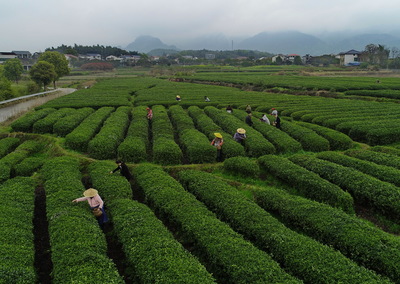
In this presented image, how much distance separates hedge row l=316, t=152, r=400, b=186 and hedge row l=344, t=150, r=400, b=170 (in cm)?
135

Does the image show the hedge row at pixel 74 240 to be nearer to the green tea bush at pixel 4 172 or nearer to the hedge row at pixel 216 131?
the green tea bush at pixel 4 172

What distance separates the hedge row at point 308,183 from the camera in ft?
45.1

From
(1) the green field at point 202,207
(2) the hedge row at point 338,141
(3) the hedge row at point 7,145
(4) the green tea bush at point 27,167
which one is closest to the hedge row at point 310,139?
(1) the green field at point 202,207

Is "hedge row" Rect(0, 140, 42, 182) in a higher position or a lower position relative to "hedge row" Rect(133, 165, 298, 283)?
higher

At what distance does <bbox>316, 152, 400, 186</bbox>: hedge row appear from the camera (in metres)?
15.5

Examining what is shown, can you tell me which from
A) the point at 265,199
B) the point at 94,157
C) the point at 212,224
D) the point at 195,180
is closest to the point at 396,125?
the point at 265,199

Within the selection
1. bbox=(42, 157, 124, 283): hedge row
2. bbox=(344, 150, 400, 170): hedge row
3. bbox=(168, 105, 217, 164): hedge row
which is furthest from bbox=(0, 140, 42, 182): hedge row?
bbox=(344, 150, 400, 170): hedge row

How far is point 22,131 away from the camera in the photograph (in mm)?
27359

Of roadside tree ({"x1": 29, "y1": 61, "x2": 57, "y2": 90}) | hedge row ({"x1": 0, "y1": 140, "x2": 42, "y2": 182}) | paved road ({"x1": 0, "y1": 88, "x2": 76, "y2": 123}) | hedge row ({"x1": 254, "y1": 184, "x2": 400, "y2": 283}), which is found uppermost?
roadside tree ({"x1": 29, "y1": 61, "x2": 57, "y2": 90})

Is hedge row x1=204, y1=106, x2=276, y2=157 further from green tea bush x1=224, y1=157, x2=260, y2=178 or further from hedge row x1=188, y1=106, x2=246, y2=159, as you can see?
green tea bush x1=224, y1=157, x2=260, y2=178

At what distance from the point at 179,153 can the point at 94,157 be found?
20.4 ft

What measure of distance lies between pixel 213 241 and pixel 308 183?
7373 mm

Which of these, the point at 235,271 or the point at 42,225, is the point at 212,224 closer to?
the point at 235,271

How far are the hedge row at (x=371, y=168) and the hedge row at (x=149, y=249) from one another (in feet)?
39.7
